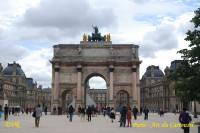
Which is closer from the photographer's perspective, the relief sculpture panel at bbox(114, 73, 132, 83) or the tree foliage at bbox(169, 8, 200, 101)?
the tree foliage at bbox(169, 8, 200, 101)

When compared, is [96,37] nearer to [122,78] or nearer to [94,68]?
[94,68]

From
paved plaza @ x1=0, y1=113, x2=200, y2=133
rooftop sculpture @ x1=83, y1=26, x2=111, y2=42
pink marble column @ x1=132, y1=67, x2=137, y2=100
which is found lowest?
paved plaza @ x1=0, y1=113, x2=200, y2=133

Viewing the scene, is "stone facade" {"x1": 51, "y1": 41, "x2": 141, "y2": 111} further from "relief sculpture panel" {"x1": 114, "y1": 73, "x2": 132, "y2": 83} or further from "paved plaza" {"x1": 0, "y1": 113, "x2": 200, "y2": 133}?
"paved plaza" {"x1": 0, "y1": 113, "x2": 200, "y2": 133}

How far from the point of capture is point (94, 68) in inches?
2510

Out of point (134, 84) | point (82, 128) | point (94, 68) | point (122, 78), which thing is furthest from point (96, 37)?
point (82, 128)

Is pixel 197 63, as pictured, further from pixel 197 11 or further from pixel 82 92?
pixel 82 92

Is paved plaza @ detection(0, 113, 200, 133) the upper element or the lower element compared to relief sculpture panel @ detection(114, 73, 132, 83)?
lower

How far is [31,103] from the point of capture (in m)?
159

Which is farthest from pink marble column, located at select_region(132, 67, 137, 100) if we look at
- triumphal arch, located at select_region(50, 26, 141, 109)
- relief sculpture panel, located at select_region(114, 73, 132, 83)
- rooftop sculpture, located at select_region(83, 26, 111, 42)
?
rooftop sculpture, located at select_region(83, 26, 111, 42)

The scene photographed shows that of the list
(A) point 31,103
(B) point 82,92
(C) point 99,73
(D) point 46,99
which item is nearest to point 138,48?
(C) point 99,73

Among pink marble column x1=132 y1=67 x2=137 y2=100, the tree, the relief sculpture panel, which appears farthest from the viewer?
the relief sculpture panel

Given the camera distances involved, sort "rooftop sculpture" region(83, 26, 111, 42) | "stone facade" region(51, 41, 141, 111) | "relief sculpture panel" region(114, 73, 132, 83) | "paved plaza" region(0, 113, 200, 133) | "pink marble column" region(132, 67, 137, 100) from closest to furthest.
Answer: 1. "paved plaza" region(0, 113, 200, 133)
2. "pink marble column" region(132, 67, 137, 100)
3. "stone facade" region(51, 41, 141, 111)
4. "relief sculpture panel" region(114, 73, 132, 83)
5. "rooftop sculpture" region(83, 26, 111, 42)

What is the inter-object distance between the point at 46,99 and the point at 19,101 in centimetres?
4344

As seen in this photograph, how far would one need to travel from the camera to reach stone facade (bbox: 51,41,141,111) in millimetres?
62812
